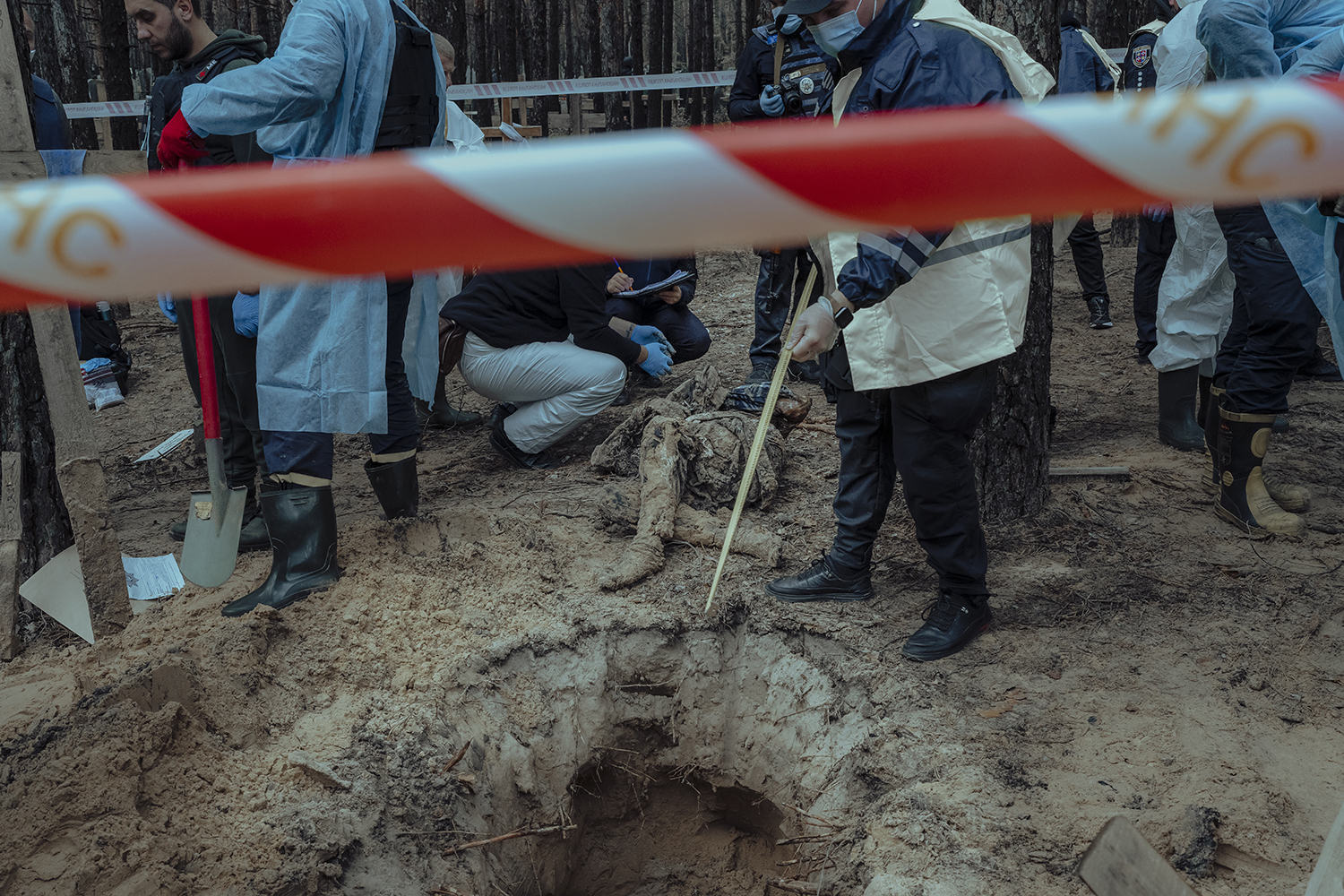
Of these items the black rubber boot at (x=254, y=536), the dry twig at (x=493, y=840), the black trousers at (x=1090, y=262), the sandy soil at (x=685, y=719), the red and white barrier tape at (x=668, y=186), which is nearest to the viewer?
the red and white barrier tape at (x=668, y=186)

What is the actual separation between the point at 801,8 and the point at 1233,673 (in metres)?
2.14

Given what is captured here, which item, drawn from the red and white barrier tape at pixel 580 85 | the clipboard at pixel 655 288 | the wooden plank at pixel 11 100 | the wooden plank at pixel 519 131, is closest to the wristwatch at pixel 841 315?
the wooden plank at pixel 11 100

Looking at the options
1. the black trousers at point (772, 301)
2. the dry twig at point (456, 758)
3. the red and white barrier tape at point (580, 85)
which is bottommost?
the dry twig at point (456, 758)

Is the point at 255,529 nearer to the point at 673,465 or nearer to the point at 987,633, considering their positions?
the point at 673,465

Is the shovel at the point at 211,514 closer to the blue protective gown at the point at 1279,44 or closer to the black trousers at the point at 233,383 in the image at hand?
the black trousers at the point at 233,383

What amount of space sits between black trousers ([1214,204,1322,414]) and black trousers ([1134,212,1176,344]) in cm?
115

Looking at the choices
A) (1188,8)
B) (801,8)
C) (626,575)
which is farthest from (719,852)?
(1188,8)

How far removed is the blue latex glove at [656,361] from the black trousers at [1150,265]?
8.18 ft

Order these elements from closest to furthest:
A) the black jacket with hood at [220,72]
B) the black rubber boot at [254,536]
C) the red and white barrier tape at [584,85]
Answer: the black jacket with hood at [220,72] → the black rubber boot at [254,536] → the red and white barrier tape at [584,85]

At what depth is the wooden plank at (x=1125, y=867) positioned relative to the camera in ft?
5.90

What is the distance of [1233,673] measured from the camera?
254 centimetres

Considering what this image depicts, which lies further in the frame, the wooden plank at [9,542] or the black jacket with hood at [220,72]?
the black jacket with hood at [220,72]

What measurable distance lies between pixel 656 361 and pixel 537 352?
3.05ft

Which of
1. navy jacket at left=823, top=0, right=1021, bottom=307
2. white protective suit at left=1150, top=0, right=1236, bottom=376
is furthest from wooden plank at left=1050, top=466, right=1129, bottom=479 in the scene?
→ navy jacket at left=823, top=0, right=1021, bottom=307
